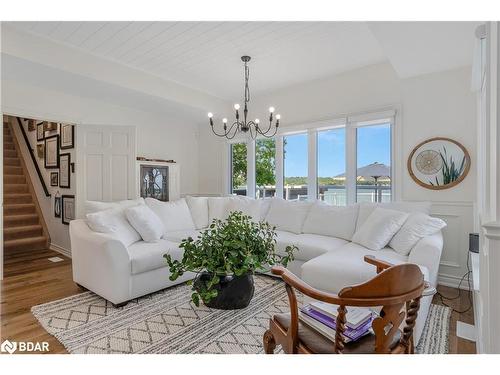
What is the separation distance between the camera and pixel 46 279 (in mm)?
3293

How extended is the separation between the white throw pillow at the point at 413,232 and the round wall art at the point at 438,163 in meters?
0.76

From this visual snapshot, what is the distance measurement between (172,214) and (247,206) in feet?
3.56

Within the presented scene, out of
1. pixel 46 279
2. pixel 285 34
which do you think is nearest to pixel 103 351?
pixel 46 279

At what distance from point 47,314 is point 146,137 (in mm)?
3220

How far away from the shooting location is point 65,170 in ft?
14.8

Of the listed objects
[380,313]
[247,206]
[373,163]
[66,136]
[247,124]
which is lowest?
[380,313]

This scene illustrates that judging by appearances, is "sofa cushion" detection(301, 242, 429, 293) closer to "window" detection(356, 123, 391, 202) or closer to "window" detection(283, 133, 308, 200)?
"window" detection(356, 123, 391, 202)

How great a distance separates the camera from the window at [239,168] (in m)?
5.34

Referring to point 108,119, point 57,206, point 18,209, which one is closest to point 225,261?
point 108,119

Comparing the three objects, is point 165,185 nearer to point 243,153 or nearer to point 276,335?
point 243,153

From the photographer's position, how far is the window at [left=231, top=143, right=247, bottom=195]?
17.5 ft

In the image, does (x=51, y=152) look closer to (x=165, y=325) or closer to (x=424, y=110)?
(x=165, y=325)

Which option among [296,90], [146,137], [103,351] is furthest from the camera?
[146,137]
